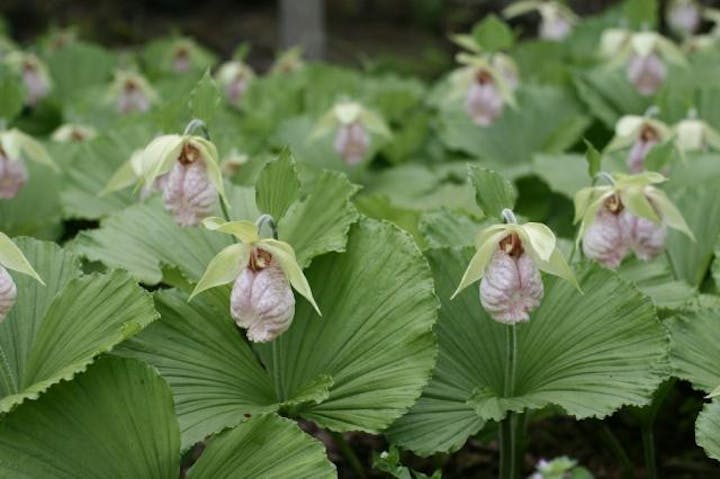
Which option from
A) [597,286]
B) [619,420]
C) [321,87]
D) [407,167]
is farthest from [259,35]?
[597,286]

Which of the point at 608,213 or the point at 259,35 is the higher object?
the point at 608,213

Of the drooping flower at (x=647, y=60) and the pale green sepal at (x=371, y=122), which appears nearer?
the pale green sepal at (x=371, y=122)

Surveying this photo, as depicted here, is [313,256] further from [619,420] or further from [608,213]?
[619,420]

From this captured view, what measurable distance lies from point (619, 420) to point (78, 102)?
197cm

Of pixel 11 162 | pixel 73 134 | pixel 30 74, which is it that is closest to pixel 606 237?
pixel 11 162

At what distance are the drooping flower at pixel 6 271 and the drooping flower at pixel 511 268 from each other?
555mm

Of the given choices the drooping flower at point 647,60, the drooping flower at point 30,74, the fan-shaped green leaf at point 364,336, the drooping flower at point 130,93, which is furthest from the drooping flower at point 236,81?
the fan-shaped green leaf at point 364,336

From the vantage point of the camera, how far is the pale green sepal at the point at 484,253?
137 cm

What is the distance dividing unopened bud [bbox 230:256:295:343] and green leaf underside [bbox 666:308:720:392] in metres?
0.54

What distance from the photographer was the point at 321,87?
137 inches

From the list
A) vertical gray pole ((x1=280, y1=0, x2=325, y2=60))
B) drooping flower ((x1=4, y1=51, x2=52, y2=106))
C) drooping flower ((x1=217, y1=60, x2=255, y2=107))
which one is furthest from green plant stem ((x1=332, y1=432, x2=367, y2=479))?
vertical gray pole ((x1=280, y1=0, x2=325, y2=60))

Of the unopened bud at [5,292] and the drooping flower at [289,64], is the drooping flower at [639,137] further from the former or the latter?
the drooping flower at [289,64]

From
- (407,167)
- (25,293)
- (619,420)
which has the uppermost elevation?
(25,293)

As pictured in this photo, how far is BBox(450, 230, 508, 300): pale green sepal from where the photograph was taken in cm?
137
